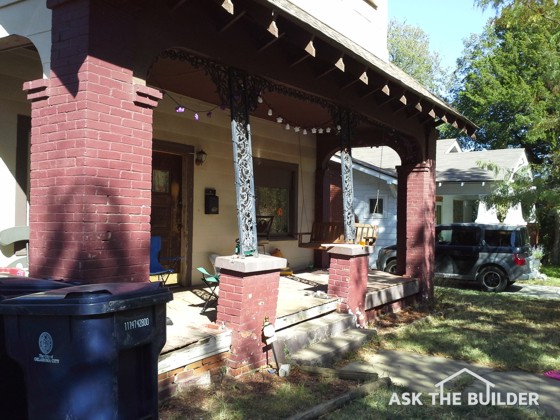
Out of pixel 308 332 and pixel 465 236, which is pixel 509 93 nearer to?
pixel 465 236

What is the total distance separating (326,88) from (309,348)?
3524 mm

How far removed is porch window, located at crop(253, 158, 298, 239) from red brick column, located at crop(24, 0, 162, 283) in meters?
5.86

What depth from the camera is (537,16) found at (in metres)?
9.28

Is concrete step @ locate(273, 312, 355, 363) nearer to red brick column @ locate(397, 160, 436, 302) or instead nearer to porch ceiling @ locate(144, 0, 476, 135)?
porch ceiling @ locate(144, 0, 476, 135)

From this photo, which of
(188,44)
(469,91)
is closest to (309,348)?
(188,44)

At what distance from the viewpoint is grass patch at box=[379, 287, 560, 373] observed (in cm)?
622

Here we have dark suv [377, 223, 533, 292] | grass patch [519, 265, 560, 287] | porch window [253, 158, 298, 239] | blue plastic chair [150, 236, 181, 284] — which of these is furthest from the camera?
grass patch [519, 265, 560, 287]

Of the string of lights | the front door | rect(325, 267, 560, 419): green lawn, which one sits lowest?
rect(325, 267, 560, 419): green lawn

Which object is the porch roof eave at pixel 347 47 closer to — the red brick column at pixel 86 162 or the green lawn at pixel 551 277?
the red brick column at pixel 86 162

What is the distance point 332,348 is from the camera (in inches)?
237

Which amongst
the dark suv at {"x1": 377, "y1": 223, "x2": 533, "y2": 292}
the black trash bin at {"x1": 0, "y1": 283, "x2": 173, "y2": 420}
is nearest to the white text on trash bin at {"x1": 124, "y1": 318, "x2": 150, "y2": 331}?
the black trash bin at {"x1": 0, "y1": 283, "x2": 173, "y2": 420}

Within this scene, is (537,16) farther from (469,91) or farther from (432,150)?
(469,91)

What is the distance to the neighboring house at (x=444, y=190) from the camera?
17422 mm

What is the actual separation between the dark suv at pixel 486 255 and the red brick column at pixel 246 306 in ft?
30.7
